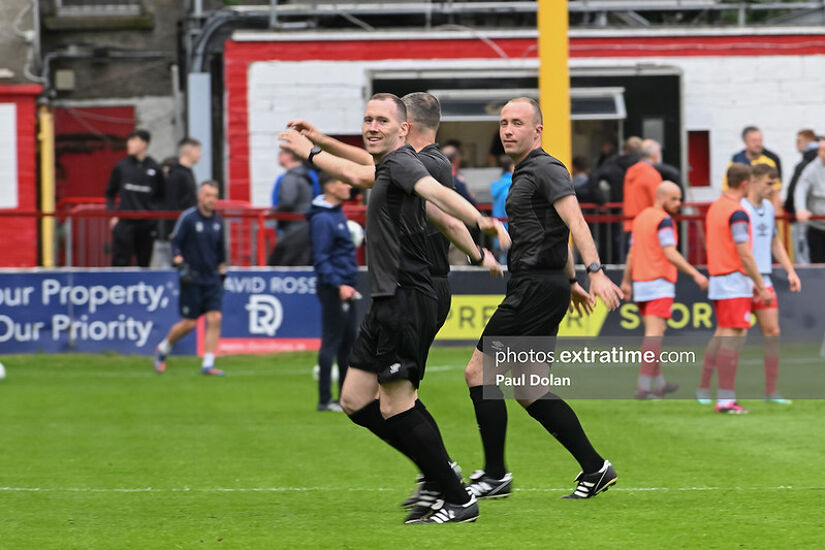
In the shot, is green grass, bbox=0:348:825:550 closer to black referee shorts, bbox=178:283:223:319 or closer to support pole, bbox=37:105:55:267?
black referee shorts, bbox=178:283:223:319

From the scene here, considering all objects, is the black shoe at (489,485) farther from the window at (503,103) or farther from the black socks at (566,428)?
the window at (503,103)

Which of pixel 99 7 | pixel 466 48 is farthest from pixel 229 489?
pixel 99 7

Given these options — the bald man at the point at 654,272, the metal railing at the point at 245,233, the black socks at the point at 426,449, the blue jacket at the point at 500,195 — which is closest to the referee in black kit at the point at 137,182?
the metal railing at the point at 245,233

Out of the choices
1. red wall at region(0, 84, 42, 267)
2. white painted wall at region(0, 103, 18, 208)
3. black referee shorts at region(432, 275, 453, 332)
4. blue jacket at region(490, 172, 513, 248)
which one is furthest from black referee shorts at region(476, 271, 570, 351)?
white painted wall at region(0, 103, 18, 208)

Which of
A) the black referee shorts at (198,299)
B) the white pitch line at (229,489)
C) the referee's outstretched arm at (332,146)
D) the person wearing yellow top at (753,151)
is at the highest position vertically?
the person wearing yellow top at (753,151)

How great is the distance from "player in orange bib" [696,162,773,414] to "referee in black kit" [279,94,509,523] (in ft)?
17.6

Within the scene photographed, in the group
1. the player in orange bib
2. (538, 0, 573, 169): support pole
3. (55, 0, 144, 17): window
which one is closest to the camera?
the player in orange bib

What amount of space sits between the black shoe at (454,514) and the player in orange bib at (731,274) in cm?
551

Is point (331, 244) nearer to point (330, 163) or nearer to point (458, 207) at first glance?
point (330, 163)

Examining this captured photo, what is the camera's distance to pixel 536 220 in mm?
7656

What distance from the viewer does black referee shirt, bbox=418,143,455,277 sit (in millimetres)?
7672

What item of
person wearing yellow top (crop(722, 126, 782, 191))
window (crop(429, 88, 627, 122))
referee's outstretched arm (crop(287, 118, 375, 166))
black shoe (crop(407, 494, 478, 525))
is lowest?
black shoe (crop(407, 494, 478, 525))

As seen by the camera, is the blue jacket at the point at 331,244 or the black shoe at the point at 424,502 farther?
the blue jacket at the point at 331,244

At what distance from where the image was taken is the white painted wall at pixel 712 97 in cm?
2208
